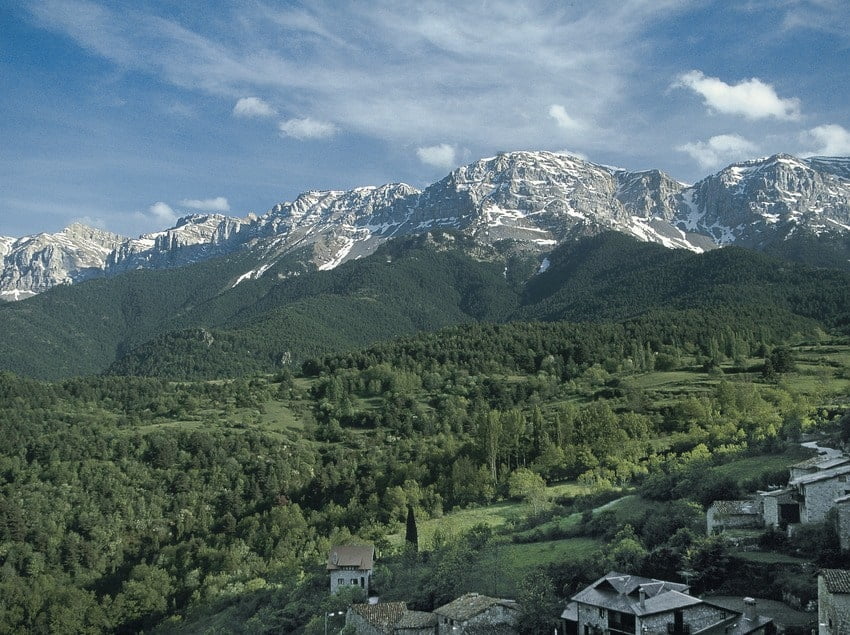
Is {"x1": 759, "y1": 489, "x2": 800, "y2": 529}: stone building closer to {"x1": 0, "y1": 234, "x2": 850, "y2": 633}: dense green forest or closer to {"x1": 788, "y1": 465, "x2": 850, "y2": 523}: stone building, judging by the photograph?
{"x1": 788, "y1": 465, "x2": 850, "y2": 523}: stone building

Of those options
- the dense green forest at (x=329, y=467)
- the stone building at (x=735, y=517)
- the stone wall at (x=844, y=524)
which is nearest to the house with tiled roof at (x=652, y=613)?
the dense green forest at (x=329, y=467)

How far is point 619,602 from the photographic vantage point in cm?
3709

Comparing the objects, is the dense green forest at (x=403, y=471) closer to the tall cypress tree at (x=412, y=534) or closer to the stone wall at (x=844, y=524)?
the tall cypress tree at (x=412, y=534)

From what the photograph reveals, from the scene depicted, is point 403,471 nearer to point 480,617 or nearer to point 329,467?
point 329,467

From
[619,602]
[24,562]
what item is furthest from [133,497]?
[619,602]

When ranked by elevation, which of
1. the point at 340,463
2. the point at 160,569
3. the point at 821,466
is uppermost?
the point at 821,466

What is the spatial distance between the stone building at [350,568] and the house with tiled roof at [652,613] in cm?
2306

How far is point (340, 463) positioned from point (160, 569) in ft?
99.2

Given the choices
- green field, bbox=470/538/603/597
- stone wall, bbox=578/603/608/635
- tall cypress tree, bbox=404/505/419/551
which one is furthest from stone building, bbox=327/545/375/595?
stone wall, bbox=578/603/608/635

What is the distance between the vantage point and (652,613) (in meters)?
35.4

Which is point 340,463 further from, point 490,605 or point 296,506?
point 490,605

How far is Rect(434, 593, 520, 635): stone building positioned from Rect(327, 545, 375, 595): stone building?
1637 cm

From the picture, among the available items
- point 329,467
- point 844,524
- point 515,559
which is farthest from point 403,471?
point 844,524

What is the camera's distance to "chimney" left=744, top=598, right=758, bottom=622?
116 ft
